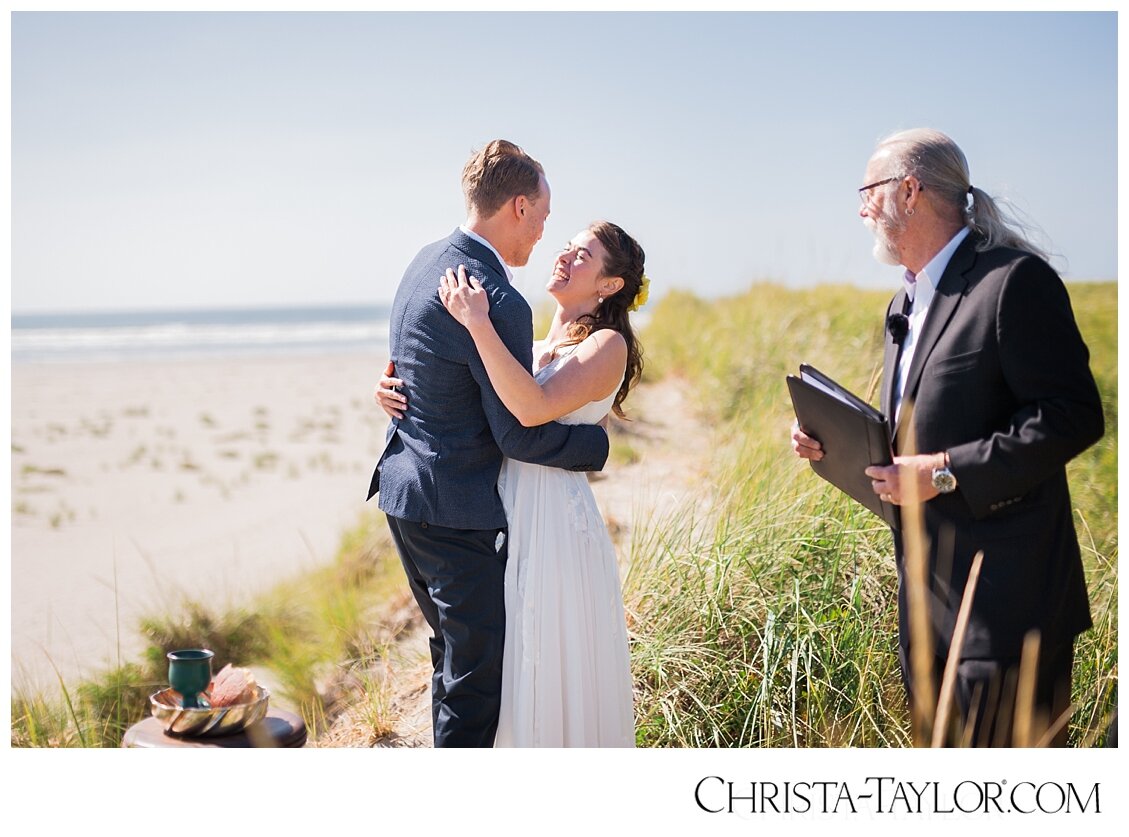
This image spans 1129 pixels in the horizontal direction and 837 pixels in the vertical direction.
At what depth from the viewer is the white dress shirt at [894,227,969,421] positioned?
269 centimetres

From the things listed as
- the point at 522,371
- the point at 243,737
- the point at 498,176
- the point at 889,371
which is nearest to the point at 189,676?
the point at 243,737

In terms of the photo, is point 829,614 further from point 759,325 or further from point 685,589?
point 759,325

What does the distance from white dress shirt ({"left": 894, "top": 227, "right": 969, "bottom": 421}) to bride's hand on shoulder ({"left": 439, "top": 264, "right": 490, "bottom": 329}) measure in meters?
1.17

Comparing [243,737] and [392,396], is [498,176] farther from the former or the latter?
[243,737]

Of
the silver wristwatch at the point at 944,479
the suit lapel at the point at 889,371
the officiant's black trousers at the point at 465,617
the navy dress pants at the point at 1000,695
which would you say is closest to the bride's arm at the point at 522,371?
the officiant's black trousers at the point at 465,617

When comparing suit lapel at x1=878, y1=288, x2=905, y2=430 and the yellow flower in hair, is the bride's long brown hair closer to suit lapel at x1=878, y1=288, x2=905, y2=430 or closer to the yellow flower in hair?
the yellow flower in hair

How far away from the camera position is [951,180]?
2.69 metres

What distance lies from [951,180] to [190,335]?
37.6m

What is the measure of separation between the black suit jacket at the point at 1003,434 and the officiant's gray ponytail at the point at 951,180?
0.22 feet

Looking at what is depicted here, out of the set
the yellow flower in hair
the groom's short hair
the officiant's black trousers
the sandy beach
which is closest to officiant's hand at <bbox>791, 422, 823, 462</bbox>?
the yellow flower in hair

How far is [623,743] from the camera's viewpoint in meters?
3.13

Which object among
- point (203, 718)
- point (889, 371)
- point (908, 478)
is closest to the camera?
point (908, 478)
